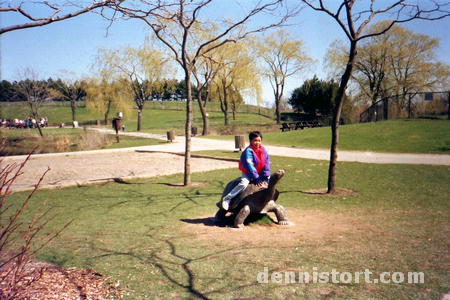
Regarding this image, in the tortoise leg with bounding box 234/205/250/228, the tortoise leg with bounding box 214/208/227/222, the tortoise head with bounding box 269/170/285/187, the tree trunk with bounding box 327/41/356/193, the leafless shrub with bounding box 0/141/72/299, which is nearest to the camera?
the leafless shrub with bounding box 0/141/72/299

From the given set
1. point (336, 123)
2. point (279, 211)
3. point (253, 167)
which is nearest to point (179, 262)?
point (253, 167)

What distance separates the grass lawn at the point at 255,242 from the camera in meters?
4.09

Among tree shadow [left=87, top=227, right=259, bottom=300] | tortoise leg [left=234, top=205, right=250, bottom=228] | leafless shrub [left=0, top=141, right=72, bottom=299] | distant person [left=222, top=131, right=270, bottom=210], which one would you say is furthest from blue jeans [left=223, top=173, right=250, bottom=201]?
leafless shrub [left=0, top=141, right=72, bottom=299]

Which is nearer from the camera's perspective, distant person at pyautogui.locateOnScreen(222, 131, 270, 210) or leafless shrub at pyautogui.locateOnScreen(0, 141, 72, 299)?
leafless shrub at pyautogui.locateOnScreen(0, 141, 72, 299)

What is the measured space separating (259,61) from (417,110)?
23.6 m

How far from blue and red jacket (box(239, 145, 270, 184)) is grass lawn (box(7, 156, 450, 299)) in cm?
94

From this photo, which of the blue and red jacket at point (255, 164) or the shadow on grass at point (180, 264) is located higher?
the blue and red jacket at point (255, 164)

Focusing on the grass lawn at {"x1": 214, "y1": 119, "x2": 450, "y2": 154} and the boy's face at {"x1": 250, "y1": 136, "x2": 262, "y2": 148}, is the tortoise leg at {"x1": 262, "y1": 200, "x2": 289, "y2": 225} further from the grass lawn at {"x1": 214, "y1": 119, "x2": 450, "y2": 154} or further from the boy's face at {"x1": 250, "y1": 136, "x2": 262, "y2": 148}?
the grass lawn at {"x1": 214, "y1": 119, "x2": 450, "y2": 154}

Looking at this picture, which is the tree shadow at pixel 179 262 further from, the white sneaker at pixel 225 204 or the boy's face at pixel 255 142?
the boy's face at pixel 255 142

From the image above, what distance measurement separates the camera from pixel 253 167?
6.73 metres

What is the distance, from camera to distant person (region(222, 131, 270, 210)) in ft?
22.1

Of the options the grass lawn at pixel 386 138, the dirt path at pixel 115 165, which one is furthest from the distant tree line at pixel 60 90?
the dirt path at pixel 115 165

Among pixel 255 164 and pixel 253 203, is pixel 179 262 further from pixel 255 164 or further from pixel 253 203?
pixel 255 164

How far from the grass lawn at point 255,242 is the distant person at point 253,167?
73 centimetres
